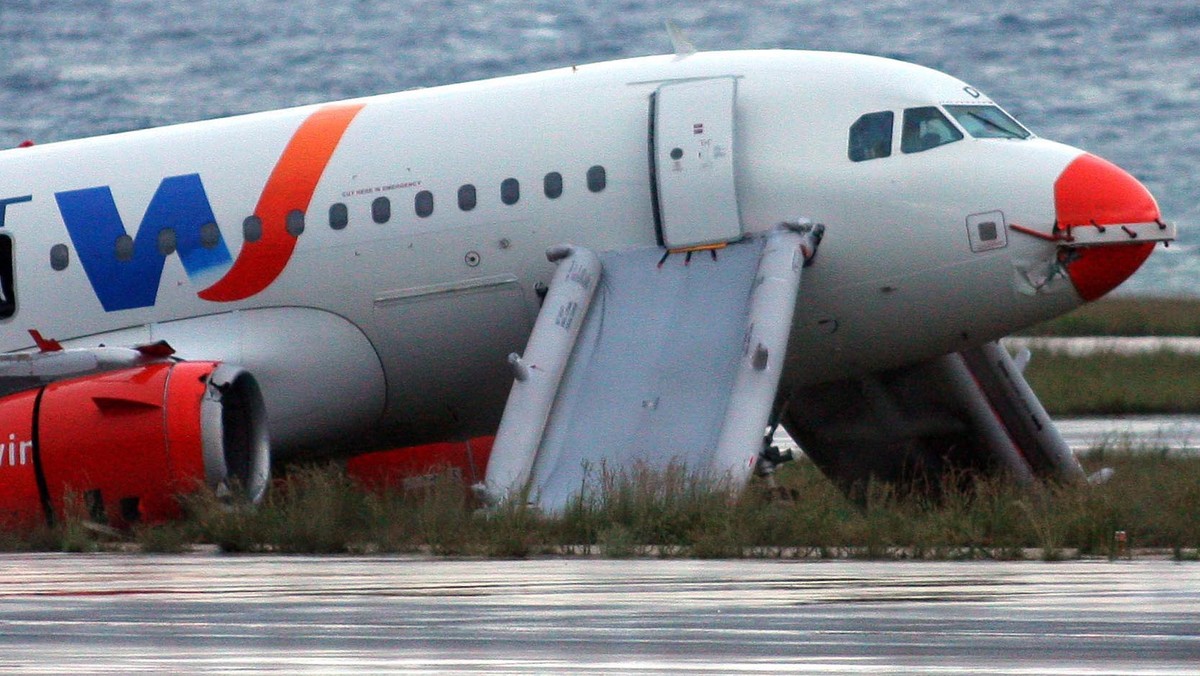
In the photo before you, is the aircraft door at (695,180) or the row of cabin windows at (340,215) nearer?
the aircraft door at (695,180)

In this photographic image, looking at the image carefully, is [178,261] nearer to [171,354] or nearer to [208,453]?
[171,354]

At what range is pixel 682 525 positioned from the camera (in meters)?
15.2

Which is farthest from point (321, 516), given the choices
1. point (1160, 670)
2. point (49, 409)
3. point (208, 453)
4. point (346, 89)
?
point (346, 89)

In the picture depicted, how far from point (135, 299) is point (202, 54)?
10372 cm

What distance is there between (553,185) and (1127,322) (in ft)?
108

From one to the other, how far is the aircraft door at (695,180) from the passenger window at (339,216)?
9.31 ft

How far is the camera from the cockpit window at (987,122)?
18.4m

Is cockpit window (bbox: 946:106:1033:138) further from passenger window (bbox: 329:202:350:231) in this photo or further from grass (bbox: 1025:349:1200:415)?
grass (bbox: 1025:349:1200:415)

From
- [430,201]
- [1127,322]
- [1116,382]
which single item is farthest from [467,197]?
[1127,322]

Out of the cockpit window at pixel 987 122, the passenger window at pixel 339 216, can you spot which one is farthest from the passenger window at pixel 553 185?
the cockpit window at pixel 987 122

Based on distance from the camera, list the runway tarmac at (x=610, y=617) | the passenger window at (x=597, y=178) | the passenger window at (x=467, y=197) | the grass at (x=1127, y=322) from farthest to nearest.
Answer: the grass at (x=1127, y=322), the passenger window at (x=467, y=197), the passenger window at (x=597, y=178), the runway tarmac at (x=610, y=617)

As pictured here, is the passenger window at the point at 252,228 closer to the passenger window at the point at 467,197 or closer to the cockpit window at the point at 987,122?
the passenger window at the point at 467,197

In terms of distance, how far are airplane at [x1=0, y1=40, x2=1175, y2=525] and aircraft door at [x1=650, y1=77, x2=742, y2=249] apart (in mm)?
25

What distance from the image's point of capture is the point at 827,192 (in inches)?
702
